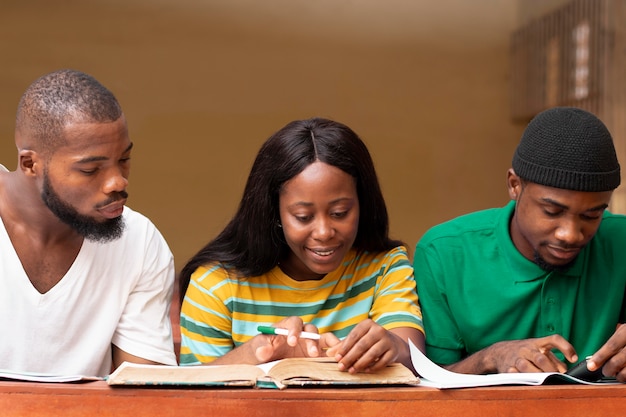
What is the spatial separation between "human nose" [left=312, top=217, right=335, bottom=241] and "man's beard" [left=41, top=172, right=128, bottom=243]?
0.47 metres

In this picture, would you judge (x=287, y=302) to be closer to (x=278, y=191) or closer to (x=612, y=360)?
(x=278, y=191)

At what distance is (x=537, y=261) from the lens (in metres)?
2.29

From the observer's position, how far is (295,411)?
1.68 meters

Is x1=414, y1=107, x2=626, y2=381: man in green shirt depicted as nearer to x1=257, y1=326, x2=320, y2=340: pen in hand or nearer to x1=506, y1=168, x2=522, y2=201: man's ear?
x1=506, y1=168, x2=522, y2=201: man's ear

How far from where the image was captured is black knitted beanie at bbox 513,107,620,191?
6.88ft

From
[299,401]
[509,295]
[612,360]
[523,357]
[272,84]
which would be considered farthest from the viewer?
[272,84]

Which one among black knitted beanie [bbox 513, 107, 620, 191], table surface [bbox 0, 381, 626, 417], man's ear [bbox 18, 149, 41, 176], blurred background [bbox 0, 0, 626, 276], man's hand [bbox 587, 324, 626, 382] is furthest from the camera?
blurred background [bbox 0, 0, 626, 276]

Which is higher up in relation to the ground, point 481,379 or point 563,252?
point 563,252

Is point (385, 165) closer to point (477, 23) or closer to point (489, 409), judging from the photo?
point (477, 23)

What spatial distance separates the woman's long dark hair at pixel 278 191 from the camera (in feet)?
7.54

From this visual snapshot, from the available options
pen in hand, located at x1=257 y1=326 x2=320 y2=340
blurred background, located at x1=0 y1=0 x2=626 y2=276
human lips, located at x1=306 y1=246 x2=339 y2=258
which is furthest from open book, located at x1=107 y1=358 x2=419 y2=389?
blurred background, located at x1=0 y1=0 x2=626 y2=276

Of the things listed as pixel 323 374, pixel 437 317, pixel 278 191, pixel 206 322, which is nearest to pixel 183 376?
pixel 323 374

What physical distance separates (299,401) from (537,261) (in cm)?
88

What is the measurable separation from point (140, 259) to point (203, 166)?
4666 mm
